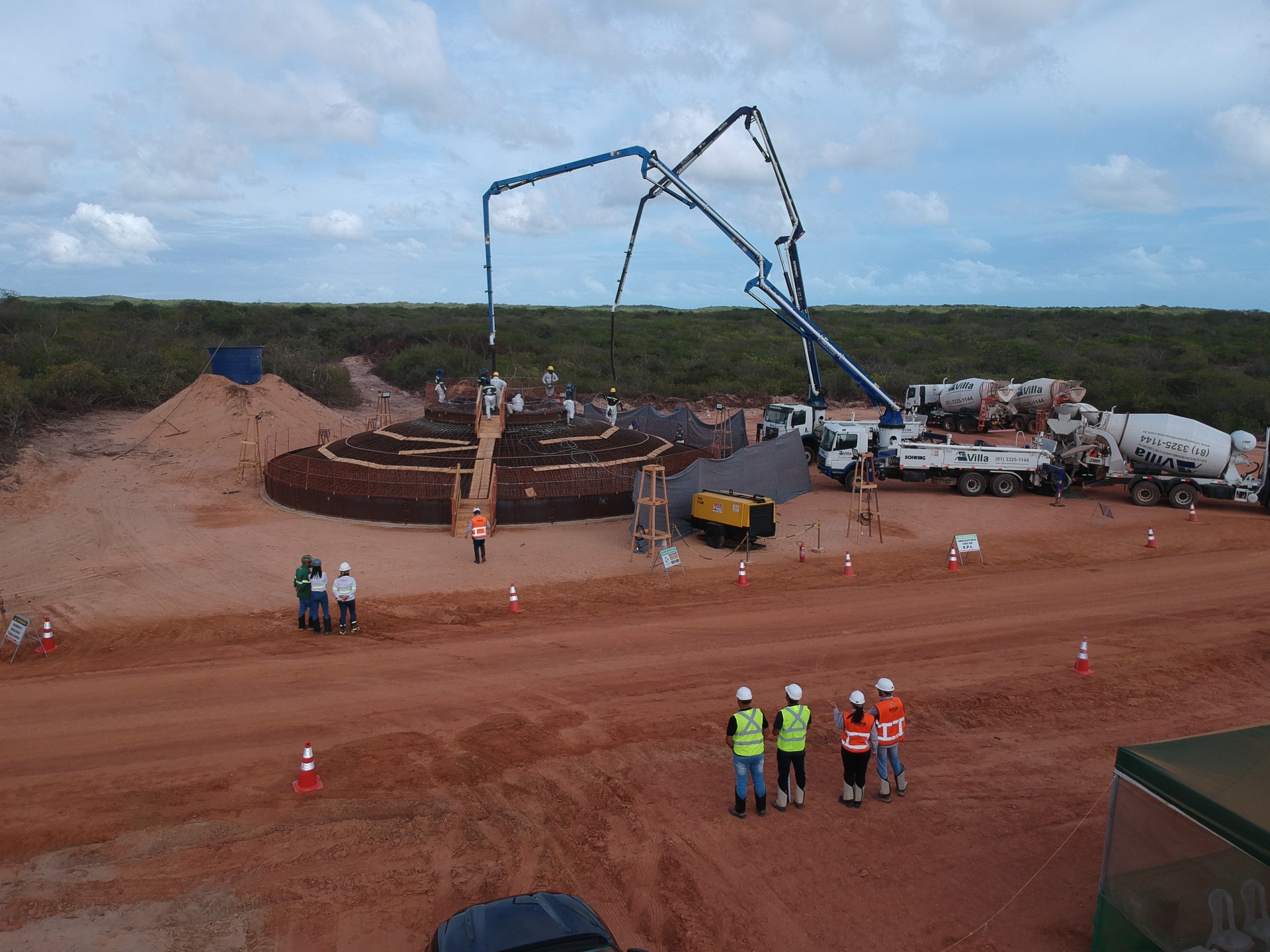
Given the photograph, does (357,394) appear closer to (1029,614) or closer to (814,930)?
(1029,614)

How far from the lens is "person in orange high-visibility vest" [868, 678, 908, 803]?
30.1 feet

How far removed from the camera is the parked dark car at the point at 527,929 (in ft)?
19.2

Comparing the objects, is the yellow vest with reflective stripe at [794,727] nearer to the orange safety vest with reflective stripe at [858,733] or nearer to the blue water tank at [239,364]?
the orange safety vest with reflective stripe at [858,733]

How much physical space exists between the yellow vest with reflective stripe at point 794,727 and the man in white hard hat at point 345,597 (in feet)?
29.8

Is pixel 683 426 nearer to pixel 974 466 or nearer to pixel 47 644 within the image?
pixel 974 466

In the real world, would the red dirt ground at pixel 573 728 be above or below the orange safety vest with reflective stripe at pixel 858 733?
below

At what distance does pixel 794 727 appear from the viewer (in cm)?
898

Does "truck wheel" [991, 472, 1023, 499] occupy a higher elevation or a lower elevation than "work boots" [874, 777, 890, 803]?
higher

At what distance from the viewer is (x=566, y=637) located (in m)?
15.1

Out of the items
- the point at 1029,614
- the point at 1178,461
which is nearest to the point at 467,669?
the point at 1029,614

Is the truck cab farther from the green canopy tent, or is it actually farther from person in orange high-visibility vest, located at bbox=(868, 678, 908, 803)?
the green canopy tent

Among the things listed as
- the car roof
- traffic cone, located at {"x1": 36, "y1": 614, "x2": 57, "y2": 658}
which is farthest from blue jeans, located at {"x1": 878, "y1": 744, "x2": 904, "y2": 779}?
traffic cone, located at {"x1": 36, "y1": 614, "x2": 57, "y2": 658}

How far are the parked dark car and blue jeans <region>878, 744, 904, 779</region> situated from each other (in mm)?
4327

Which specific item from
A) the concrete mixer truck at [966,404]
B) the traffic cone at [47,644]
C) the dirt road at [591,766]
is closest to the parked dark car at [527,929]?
the dirt road at [591,766]
